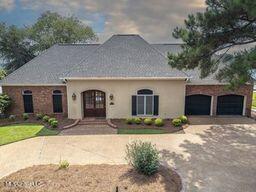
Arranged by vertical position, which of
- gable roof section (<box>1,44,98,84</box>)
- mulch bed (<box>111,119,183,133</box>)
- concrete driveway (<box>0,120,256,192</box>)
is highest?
gable roof section (<box>1,44,98,84</box>)

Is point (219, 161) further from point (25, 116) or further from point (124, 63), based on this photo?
point (25, 116)

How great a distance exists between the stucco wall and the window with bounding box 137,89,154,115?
1.30ft

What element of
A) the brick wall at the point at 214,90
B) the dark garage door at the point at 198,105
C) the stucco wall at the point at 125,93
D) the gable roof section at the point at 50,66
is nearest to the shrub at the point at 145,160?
the stucco wall at the point at 125,93

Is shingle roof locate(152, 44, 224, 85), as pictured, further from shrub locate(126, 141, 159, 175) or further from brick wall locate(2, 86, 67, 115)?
shrub locate(126, 141, 159, 175)

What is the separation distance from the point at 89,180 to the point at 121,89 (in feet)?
31.5

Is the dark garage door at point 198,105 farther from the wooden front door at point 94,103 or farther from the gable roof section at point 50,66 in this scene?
the gable roof section at point 50,66

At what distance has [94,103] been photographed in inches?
710

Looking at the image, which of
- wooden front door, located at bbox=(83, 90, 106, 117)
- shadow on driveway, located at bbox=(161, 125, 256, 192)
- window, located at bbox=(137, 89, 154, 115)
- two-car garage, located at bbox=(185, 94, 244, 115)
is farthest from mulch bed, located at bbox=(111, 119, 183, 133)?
two-car garage, located at bbox=(185, 94, 244, 115)

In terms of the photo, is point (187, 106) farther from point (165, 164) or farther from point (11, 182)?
point (11, 182)

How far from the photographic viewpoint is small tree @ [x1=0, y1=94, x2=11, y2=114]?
696 inches

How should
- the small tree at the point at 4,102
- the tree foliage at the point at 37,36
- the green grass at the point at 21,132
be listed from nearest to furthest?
the green grass at the point at 21,132 < the small tree at the point at 4,102 < the tree foliage at the point at 37,36

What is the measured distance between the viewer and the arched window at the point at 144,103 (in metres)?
17.2

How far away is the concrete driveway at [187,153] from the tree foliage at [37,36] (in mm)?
24574

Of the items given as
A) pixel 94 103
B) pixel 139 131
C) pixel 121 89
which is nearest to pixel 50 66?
pixel 94 103
